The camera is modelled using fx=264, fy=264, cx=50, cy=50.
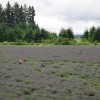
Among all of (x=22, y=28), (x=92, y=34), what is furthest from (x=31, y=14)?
(x=92, y=34)

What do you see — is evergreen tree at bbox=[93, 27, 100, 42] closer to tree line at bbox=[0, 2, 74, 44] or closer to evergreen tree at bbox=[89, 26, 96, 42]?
evergreen tree at bbox=[89, 26, 96, 42]

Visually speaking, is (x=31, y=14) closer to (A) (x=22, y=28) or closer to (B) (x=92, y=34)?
(A) (x=22, y=28)

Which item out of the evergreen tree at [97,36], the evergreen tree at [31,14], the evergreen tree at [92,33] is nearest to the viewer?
the evergreen tree at [97,36]

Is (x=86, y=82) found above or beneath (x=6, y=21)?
beneath

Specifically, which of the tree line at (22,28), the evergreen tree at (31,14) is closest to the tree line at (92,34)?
the tree line at (22,28)

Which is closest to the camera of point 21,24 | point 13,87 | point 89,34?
point 13,87

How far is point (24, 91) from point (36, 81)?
2.58m

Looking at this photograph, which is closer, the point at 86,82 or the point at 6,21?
the point at 86,82

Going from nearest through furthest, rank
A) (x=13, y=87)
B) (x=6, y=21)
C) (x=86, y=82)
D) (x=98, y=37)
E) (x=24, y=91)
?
(x=24, y=91) → (x=13, y=87) → (x=86, y=82) → (x=98, y=37) → (x=6, y=21)

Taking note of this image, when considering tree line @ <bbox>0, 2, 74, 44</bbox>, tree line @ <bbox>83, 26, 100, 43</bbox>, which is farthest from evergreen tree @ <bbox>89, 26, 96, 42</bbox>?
tree line @ <bbox>0, 2, 74, 44</bbox>

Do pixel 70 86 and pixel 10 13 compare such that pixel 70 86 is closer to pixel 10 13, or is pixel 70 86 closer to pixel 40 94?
pixel 40 94

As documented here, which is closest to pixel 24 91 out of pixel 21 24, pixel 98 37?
pixel 98 37

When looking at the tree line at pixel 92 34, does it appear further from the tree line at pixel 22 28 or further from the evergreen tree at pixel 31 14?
the evergreen tree at pixel 31 14

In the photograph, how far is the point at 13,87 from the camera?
10664mm
